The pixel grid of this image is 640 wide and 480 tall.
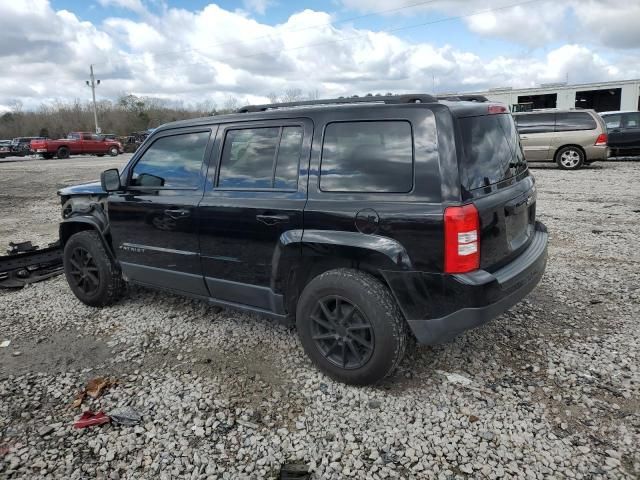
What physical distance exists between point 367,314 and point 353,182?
0.83 metres

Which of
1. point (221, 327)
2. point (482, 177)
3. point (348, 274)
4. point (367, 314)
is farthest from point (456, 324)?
point (221, 327)

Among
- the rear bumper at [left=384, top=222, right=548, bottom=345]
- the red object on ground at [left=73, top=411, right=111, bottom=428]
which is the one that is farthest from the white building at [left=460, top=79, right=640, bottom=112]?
the red object on ground at [left=73, top=411, right=111, bottom=428]

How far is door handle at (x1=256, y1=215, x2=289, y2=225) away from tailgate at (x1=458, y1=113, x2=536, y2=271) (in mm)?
1181

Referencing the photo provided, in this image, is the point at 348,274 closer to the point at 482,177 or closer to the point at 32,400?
the point at 482,177

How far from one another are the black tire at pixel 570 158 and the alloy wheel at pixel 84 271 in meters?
13.5

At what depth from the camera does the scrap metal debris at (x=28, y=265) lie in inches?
220

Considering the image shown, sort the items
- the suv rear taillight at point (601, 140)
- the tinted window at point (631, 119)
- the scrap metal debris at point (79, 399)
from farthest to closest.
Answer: the tinted window at point (631, 119), the suv rear taillight at point (601, 140), the scrap metal debris at point (79, 399)

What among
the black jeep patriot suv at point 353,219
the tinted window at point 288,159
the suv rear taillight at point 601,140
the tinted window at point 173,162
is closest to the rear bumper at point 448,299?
the black jeep patriot suv at point 353,219

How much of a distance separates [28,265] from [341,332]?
14.7 feet

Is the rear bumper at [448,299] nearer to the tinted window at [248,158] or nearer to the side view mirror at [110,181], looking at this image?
the tinted window at [248,158]

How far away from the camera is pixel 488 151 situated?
3.09 metres

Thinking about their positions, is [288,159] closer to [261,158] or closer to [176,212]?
[261,158]

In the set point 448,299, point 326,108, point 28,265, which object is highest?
point 326,108

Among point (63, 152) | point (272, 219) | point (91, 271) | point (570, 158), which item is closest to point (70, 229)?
point (91, 271)
